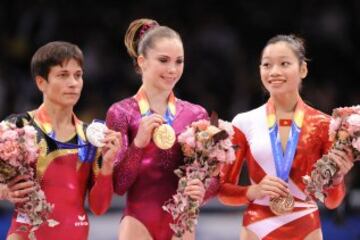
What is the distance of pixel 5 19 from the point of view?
884cm

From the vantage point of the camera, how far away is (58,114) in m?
3.96

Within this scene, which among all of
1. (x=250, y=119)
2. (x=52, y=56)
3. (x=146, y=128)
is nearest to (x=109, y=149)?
(x=146, y=128)

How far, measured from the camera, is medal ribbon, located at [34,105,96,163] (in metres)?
3.88

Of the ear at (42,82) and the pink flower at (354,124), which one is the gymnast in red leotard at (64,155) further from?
the pink flower at (354,124)

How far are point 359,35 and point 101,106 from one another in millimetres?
2893

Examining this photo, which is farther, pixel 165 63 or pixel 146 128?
pixel 165 63

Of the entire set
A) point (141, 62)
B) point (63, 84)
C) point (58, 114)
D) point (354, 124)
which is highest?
point (141, 62)

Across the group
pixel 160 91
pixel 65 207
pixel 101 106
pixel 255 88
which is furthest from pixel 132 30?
pixel 255 88

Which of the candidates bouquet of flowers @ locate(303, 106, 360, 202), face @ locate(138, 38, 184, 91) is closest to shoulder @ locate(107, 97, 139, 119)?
face @ locate(138, 38, 184, 91)

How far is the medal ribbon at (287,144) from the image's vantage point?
4020 mm

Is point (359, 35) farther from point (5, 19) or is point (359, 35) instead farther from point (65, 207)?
point (65, 207)

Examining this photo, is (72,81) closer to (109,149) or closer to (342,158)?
(109,149)

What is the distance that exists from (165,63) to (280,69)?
22.2 inches

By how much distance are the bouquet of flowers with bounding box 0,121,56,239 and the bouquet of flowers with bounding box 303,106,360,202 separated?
118 cm
